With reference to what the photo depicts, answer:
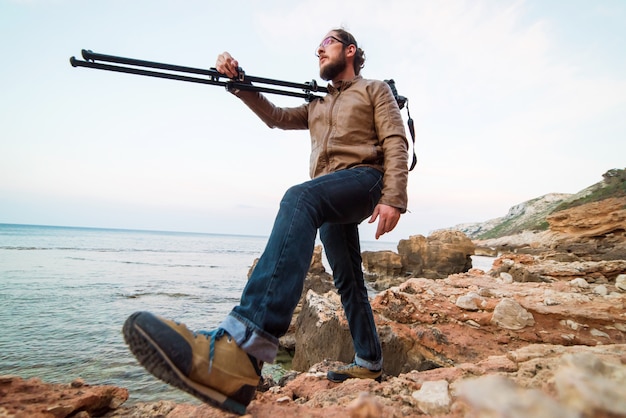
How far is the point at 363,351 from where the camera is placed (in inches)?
97.7

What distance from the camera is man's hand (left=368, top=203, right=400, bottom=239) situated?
6.06ft

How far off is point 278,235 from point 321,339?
2.94 metres

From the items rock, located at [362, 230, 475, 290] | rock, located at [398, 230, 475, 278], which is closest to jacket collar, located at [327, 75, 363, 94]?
rock, located at [362, 230, 475, 290]

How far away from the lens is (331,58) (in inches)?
100

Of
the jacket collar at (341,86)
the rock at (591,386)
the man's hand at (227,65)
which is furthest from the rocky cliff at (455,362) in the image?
the man's hand at (227,65)

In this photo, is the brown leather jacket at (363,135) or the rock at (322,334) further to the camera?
the rock at (322,334)

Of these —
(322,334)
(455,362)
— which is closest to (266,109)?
(322,334)

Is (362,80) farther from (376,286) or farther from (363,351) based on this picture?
(376,286)

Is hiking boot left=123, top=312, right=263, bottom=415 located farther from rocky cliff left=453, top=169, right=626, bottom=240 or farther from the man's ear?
rocky cliff left=453, top=169, right=626, bottom=240

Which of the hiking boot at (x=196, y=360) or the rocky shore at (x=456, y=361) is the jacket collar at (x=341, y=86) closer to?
the hiking boot at (x=196, y=360)

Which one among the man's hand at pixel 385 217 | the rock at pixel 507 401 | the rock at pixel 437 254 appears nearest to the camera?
the rock at pixel 507 401

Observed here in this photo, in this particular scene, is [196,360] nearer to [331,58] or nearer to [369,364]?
[369,364]

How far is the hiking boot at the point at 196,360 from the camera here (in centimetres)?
120

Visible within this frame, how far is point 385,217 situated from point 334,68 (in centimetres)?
147
